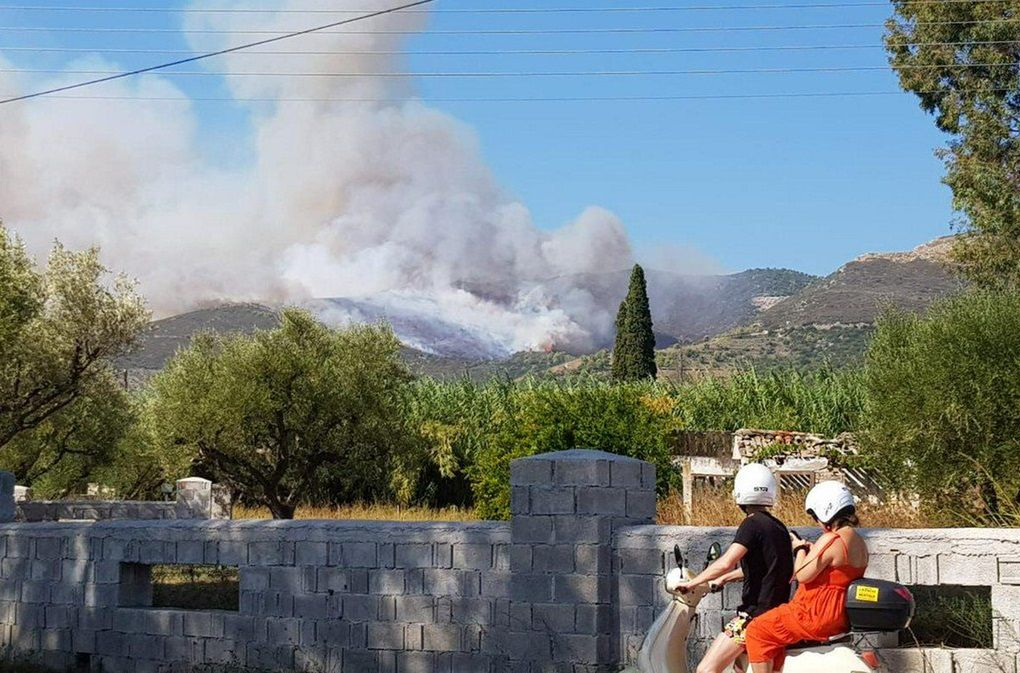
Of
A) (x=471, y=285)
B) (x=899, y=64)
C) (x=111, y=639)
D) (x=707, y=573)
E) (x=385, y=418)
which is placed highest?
(x=471, y=285)

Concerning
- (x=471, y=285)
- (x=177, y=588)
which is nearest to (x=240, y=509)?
(x=177, y=588)

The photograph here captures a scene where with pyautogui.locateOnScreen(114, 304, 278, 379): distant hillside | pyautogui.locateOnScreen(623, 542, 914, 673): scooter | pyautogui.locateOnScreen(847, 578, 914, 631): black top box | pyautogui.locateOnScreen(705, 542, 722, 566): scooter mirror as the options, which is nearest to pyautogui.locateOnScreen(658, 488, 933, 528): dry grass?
pyautogui.locateOnScreen(705, 542, 722, 566): scooter mirror

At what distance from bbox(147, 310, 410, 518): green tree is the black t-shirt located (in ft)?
83.8

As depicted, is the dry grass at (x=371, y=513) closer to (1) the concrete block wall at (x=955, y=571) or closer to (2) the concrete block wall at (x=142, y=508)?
(2) the concrete block wall at (x=142, y=508)

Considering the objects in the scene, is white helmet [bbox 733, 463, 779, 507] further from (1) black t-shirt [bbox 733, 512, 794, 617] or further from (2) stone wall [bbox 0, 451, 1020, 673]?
(2) stone wall [bbox 0, 451, 1020, 673]

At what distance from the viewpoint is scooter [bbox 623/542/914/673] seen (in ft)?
22.9

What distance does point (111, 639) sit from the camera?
14523mm

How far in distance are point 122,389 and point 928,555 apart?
1194 inches

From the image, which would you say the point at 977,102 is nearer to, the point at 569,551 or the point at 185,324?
the point at 569,551

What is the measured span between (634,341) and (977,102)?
27.7 meters

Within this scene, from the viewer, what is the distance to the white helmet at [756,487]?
25.5 feet

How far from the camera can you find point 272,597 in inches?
523

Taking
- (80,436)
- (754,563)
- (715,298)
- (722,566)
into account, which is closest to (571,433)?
(80,436)

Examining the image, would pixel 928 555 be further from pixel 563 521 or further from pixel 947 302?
pixel 947 302
